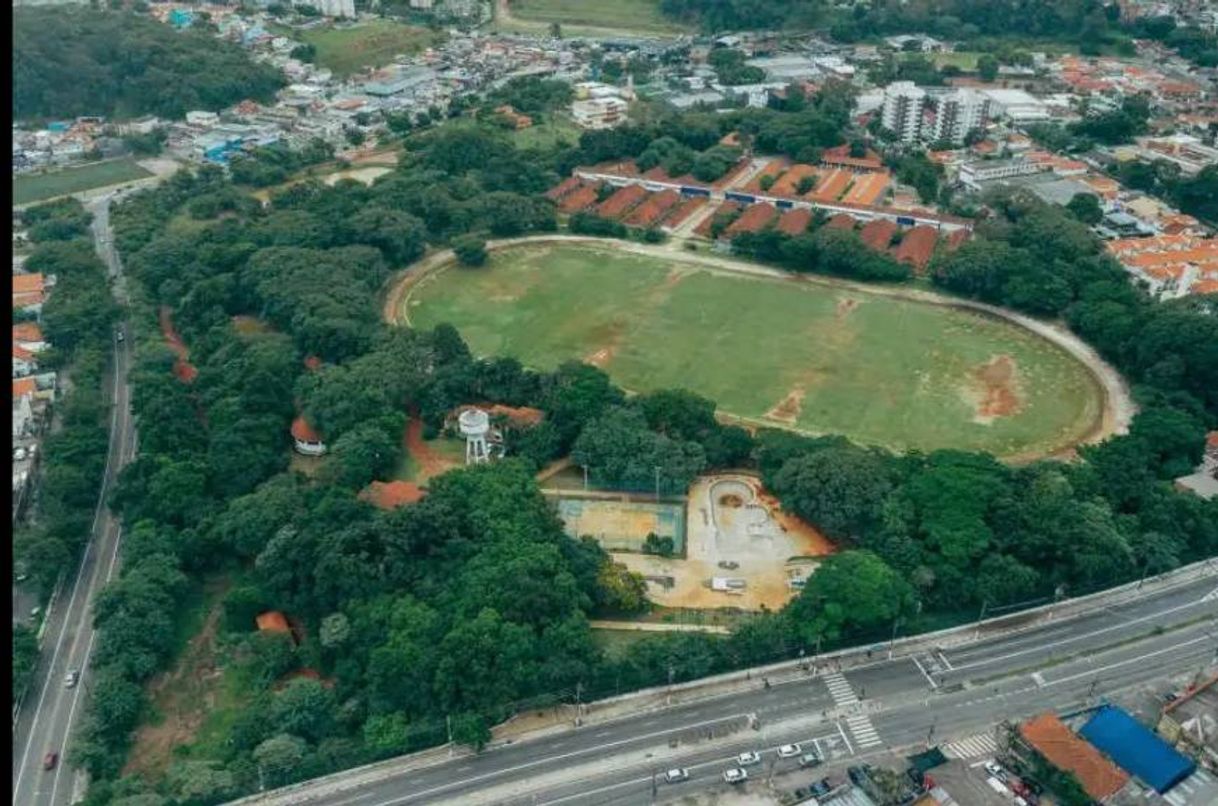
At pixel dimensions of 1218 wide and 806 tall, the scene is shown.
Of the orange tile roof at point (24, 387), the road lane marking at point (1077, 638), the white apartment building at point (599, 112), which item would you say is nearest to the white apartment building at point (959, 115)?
the white apartment building at point (599, 112)

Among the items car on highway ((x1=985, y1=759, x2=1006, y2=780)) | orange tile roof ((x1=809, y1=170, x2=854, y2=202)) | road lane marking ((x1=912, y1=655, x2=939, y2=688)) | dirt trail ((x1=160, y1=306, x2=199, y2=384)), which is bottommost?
dirt trail ((x1=160, y1=306, x2=199, y2=384))

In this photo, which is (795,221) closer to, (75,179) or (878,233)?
(878,233)

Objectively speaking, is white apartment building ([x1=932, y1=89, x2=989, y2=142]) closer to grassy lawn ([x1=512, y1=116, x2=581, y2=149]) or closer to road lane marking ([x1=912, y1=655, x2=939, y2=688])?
grassy lawn ([x1=512, y1=116, x2=581, y2=149])

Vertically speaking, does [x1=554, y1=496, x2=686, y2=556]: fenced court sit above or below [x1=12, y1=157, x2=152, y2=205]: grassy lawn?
above

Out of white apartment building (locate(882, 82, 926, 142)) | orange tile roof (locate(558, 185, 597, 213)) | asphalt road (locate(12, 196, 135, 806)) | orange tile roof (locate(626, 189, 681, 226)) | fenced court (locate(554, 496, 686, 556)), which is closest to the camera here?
asphalt road (locate(12, 196, 135, 806))

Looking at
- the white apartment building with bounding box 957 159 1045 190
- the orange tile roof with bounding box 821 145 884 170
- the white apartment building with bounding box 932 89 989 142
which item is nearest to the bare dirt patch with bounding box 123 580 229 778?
the orange tile roof with bounding box 821 145 884 170

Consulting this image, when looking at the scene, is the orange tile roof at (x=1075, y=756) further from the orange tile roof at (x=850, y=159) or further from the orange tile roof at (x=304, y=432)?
the orange tile roof at (x=850, y=159)
